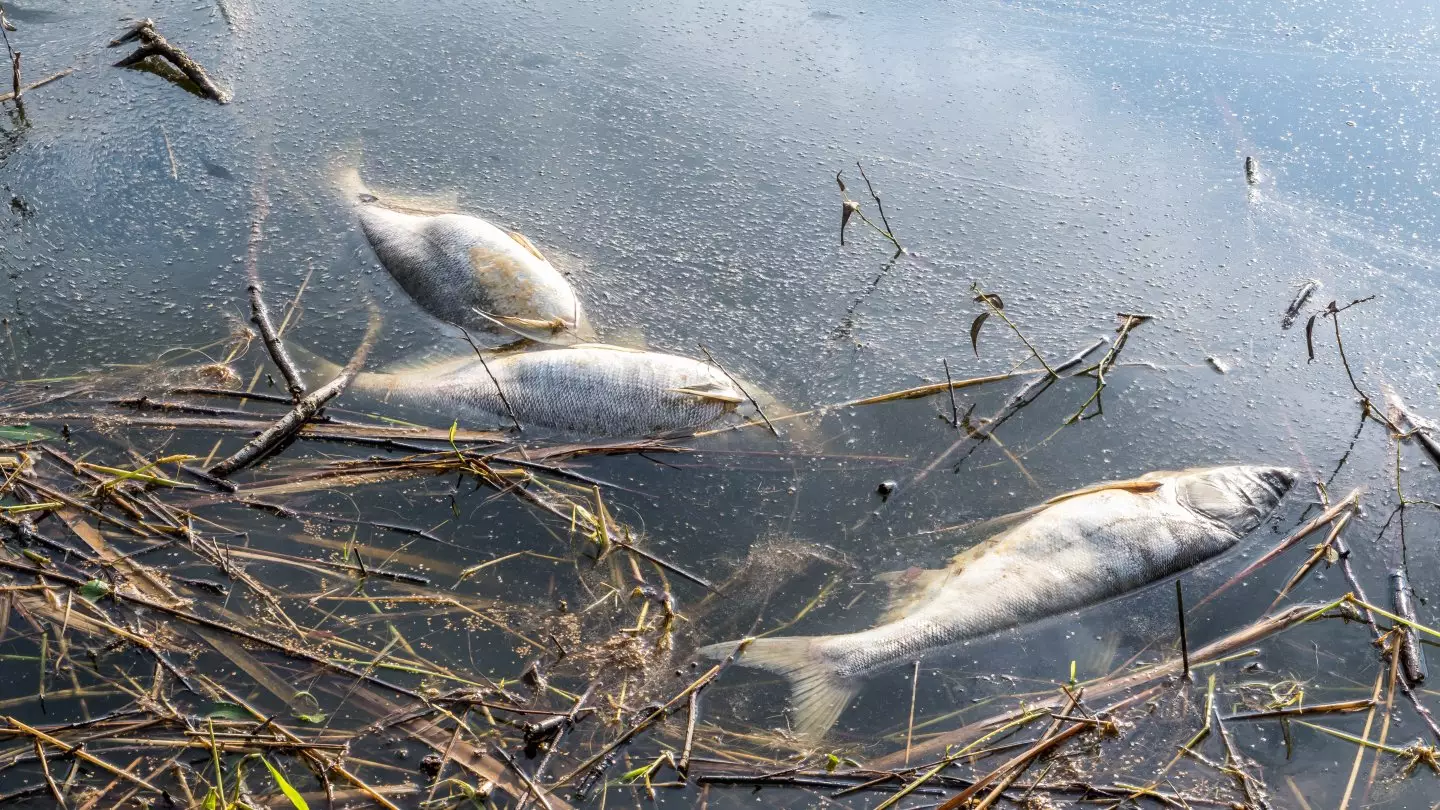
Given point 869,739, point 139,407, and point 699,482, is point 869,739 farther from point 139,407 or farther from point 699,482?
point 139,407

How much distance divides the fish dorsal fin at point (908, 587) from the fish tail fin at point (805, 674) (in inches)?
10.1

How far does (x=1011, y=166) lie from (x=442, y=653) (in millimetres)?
3534

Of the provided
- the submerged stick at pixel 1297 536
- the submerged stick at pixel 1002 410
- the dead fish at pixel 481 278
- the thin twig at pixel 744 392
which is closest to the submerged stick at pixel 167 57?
the dead fish at pixel 481 278

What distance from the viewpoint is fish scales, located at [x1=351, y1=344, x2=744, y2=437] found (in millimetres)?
3754

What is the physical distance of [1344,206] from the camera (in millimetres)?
4941

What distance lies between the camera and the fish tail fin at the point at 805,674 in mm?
2980

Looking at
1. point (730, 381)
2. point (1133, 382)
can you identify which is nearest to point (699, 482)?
point (730, 381)

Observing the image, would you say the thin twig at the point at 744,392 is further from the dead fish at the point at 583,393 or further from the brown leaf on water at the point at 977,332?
the brown leaf on water at the point at 977,332

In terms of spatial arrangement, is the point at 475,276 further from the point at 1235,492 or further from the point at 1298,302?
the point at 1298,302

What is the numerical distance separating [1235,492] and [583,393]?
88.7 inches

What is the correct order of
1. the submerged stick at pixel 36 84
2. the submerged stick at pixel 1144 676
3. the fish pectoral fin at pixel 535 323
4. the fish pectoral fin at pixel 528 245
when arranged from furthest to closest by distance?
the submerged stick at pixel 36 84
the fish pectoral fin at pixel 528 245
the fish pectoral fin at pixel 535 323
the submerged stick at pixel 1144 676

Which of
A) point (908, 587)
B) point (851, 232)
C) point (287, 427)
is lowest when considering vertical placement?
point (287, 427)

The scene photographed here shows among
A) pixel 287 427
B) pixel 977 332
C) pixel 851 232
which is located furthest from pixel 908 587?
pixel 287 427

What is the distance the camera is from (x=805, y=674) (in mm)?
3072
